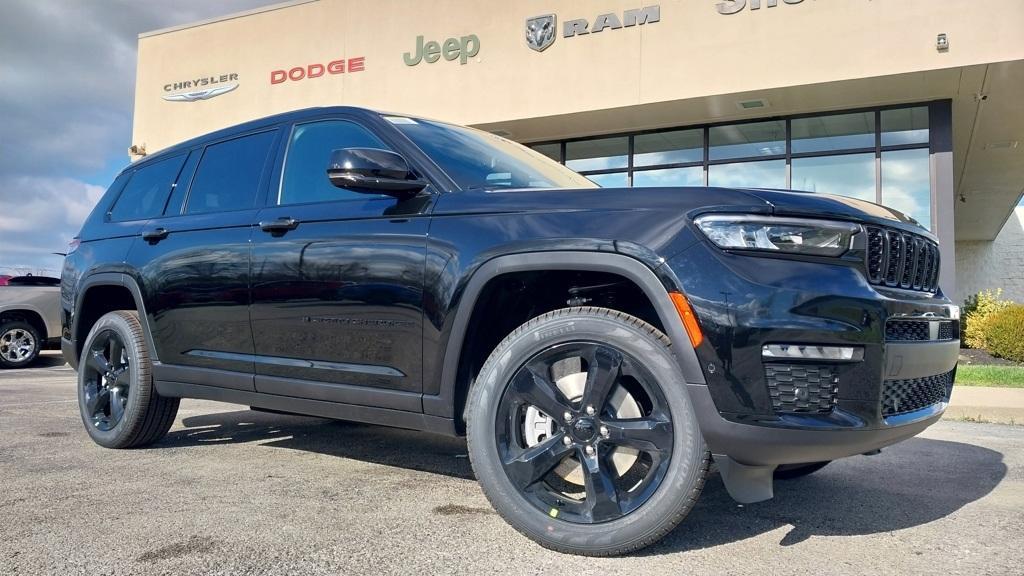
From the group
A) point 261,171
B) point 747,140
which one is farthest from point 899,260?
point 747,140

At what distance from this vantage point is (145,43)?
20.0m

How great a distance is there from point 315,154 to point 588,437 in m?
2.11

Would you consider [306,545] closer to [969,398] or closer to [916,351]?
[916,351]

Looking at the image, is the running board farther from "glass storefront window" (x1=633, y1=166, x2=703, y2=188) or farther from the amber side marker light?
"glass storefront window" (x1=633, y1=166, x2=703, y2=188)

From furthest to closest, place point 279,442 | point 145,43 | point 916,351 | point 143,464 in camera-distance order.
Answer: point 145,43 → point 279,442 → point 143,464 → point 916,351

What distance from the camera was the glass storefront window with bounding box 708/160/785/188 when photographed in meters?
14.1

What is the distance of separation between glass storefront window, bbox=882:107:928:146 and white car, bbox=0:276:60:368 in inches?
542

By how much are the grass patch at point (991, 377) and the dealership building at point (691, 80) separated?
2.38 metres

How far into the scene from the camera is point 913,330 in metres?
2.68

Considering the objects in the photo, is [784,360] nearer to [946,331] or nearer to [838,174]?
[946,331]

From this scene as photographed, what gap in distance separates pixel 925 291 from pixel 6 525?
3.66 metres

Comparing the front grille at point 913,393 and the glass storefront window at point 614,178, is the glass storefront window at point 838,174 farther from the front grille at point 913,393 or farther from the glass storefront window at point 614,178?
the front grille at point 913,393

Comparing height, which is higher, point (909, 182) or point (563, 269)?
point (909, 182)


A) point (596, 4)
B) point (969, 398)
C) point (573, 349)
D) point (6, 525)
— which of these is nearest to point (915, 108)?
point (596, 4)
